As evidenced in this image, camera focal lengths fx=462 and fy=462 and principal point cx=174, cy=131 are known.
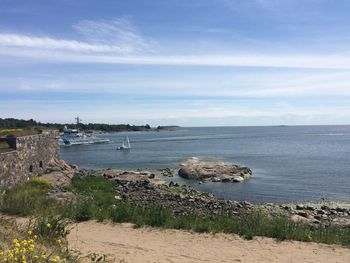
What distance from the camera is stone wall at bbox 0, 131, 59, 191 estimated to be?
2091cm

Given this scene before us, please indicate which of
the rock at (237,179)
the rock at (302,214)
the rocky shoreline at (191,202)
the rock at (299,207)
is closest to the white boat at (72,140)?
the rock at (237,179)

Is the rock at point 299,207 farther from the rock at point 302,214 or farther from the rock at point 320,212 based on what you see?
the rock at point 302,214

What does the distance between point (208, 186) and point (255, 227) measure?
78.4 feet

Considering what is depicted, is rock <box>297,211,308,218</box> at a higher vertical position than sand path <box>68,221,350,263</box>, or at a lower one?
lower

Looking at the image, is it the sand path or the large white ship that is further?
the large white ship

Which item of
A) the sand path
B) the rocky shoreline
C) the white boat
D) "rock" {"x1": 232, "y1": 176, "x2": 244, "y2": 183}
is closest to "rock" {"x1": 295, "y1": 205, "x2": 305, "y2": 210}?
the rocky shoreline

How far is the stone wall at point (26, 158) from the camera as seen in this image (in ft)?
68.6

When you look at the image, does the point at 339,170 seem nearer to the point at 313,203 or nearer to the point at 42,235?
the point at 313,203

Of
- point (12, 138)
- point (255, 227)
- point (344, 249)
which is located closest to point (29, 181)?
point (12, 138)

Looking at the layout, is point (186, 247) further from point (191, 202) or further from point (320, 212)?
point (320, 212)

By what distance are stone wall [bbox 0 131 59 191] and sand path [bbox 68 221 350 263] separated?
8930mm

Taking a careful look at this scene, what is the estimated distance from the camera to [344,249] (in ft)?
38.9

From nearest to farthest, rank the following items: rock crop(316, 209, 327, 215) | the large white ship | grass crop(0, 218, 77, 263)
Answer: grass crop(0, 218, 77, 263) < rock crop(316, 209, 327, 215) < the large white ship

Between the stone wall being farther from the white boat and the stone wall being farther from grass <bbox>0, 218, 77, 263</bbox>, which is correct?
the white boat
